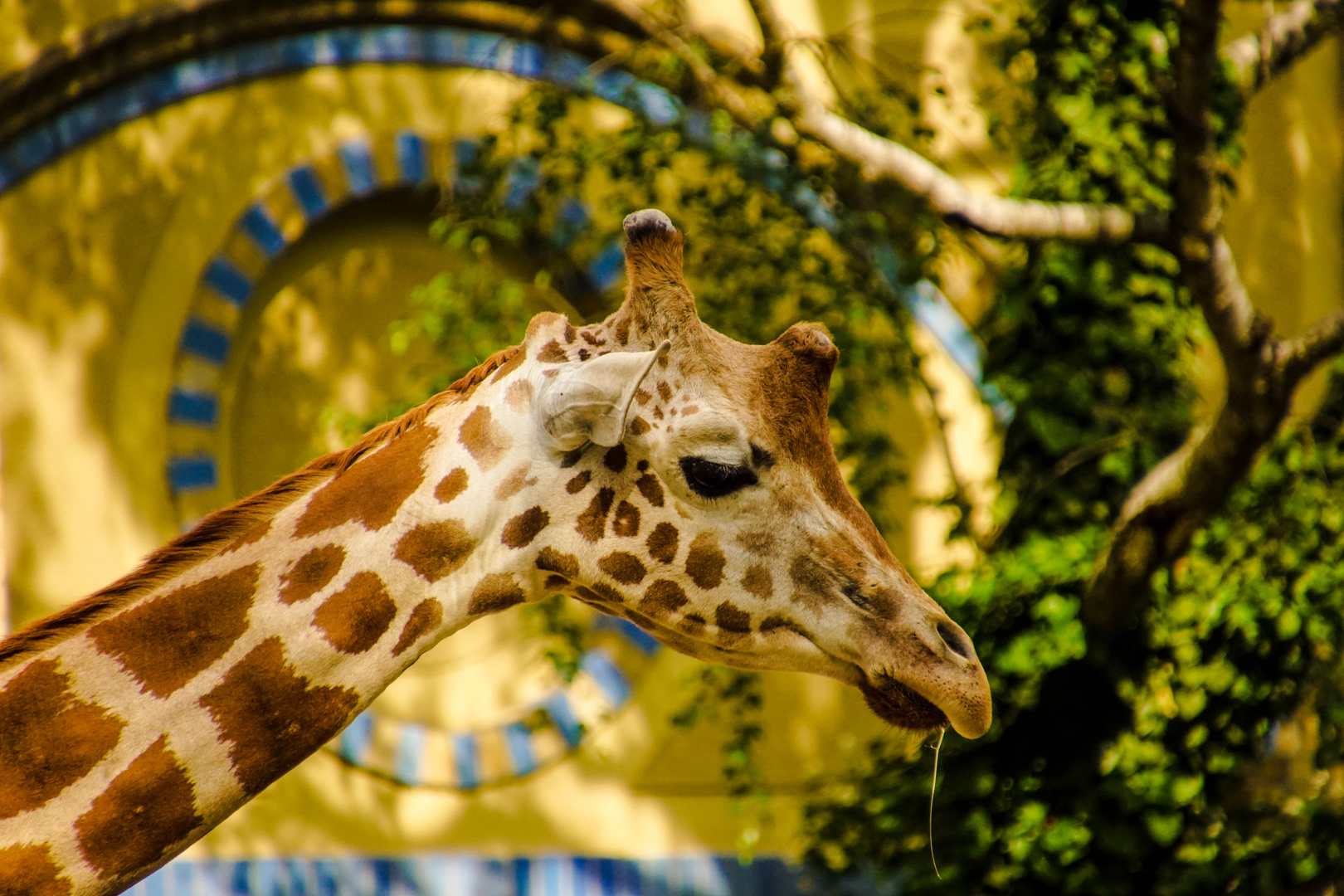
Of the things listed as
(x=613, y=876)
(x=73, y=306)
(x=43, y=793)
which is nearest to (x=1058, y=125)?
(x=613, y=876)

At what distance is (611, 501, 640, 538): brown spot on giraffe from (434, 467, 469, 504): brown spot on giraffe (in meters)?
0.22

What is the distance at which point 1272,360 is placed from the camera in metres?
3.48

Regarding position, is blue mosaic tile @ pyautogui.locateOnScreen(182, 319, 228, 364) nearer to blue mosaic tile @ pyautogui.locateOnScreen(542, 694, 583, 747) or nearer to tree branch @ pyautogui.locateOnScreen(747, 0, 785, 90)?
Result: blue mosaic tile @ pyautogui.locateOnScreen(542, 694, 583, 747)

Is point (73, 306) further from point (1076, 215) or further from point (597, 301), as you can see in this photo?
point (1076, 215)

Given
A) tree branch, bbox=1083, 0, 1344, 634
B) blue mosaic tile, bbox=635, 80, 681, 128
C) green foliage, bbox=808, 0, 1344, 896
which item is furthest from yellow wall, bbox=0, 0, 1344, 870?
tree branch, bbox=1083, 0, 1344, 634

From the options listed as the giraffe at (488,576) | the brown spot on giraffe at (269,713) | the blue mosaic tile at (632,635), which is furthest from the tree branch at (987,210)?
the brown spot on giraffe at (269,713)

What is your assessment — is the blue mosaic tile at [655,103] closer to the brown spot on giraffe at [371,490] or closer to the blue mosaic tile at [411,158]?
the blue mosaic tile at [411,158]

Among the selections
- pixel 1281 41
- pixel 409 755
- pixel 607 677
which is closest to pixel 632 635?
pixel 607 677

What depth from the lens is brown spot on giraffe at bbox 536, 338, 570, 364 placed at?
6.23 feet

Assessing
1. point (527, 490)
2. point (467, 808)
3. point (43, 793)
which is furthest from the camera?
point (467, 808)

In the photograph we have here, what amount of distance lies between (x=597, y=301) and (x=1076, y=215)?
80.0 inches

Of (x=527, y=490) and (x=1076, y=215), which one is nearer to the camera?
(x=527, y=490)

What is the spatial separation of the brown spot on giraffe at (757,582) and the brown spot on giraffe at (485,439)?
0.38m

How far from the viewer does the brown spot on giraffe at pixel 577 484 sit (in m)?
1.85
